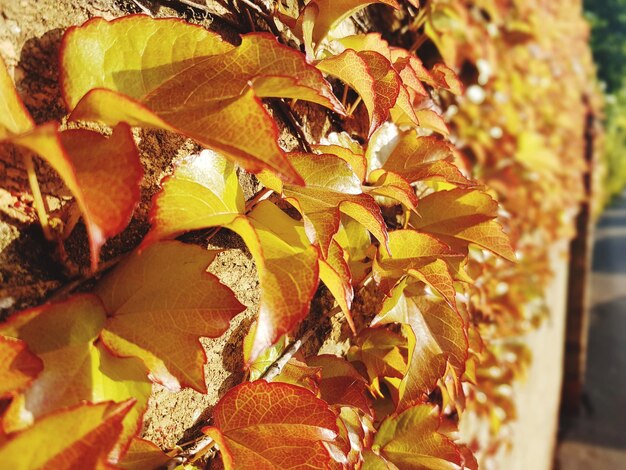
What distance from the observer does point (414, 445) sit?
2.29ft

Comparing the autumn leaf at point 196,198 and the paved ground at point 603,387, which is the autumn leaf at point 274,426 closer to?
the autumn leaf at point 196,198

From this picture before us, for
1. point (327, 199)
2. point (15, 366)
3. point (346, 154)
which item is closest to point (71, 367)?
point (15, 366)

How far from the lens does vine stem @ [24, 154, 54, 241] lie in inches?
15.6

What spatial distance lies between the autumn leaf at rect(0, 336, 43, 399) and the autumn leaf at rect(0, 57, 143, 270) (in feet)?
0.31

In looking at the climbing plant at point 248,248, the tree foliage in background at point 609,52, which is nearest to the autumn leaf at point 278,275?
the climbing plant at point 248,248

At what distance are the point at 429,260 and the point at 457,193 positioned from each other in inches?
6.3

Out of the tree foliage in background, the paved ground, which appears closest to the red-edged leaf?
the paved ground

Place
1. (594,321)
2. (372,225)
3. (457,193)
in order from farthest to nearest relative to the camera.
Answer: (594,321)
(457,193)
(372,225)

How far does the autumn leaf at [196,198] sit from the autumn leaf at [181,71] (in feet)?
0.15

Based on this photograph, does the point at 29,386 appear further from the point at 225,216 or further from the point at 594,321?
the point at 594,321

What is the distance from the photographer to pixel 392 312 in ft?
2.10

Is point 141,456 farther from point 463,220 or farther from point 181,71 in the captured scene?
point 463,220

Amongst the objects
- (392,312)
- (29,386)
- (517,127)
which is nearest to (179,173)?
(29,386)

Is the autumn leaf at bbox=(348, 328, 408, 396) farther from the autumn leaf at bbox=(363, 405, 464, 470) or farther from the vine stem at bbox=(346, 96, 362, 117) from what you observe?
the vine stem at bbox=(346, 96, 362, 117)
